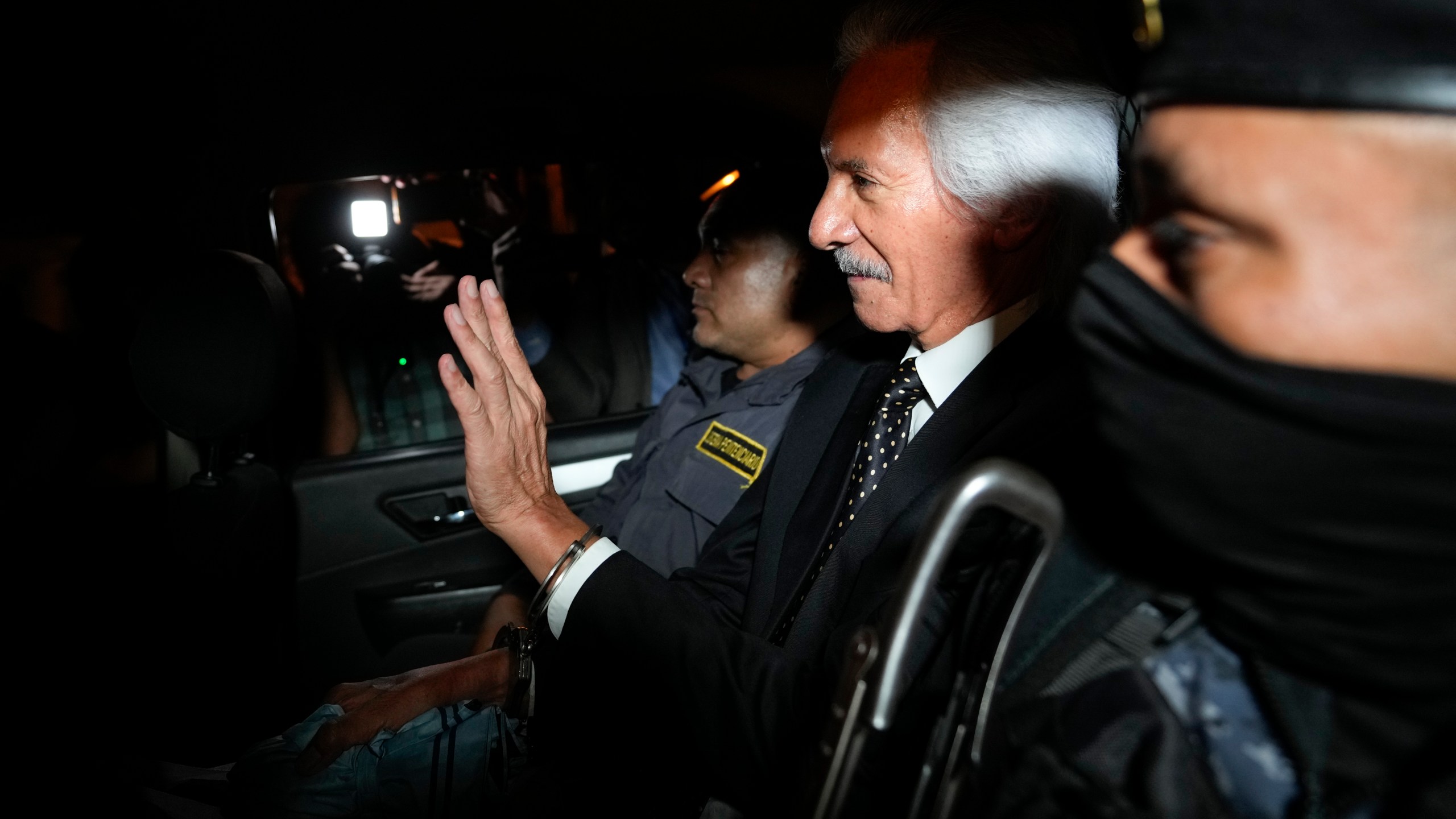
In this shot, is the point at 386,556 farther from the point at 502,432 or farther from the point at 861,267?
the point at 861,267

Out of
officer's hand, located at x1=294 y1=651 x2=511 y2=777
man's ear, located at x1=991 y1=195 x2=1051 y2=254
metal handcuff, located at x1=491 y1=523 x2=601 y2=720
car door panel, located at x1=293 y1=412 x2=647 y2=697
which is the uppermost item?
man's ear, located at x1=991 y1=195 x2=1051 y2=254

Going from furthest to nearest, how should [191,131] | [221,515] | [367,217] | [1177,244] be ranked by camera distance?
[367,217] < [221,515] < [191,131] < [1177,244]

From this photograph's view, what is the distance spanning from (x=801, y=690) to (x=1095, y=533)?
47 cm

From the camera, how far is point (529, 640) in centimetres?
146

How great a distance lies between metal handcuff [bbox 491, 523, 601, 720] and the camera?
4.51ft


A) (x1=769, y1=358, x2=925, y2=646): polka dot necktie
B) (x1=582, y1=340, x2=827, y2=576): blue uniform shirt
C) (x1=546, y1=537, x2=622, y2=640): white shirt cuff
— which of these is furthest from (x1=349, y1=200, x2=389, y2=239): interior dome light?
(x1=769, y1=358, x2=925, y2=646): polka dot necktie

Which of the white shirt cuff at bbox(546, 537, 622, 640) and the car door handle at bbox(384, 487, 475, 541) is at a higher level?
the white shirt cuff at bbox(546, 537, 622, 640)

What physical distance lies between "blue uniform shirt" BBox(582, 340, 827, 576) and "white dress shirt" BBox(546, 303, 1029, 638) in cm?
53

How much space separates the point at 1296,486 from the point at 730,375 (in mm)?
1956

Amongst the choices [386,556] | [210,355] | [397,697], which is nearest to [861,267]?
[397,697]

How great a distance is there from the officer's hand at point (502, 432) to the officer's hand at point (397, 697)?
1.04ft

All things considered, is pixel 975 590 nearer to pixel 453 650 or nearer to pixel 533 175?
pixel 453 650

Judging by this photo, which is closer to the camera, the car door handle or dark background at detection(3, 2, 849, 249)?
dark background at detection(3, 2, 849, 249)

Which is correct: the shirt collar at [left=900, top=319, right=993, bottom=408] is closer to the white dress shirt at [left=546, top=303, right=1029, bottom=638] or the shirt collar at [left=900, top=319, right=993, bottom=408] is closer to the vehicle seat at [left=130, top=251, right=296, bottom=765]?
the white dress shirt at [left=546, top=303, right=1029, bottom=638]
